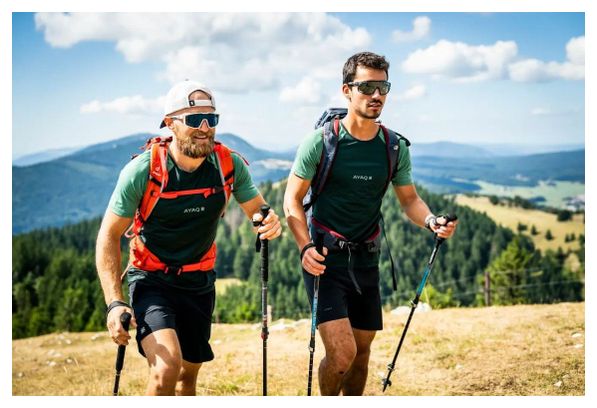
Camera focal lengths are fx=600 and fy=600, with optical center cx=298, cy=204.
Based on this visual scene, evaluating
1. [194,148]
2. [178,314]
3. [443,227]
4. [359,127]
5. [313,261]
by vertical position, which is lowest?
[178,314]

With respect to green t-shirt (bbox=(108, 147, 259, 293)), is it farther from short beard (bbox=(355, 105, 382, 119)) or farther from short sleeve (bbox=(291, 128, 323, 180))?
short beard (bbox=(355, 105, 382, 119))

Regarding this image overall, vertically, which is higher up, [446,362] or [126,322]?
[126,322]

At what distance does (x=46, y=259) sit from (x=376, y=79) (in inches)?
4629

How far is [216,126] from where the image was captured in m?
4.86

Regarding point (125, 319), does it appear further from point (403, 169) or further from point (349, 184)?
point (403, 169)

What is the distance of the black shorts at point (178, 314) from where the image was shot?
457cm

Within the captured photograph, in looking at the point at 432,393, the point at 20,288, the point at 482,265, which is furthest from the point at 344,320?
the point at 482,265

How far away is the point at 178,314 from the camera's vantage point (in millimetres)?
4887

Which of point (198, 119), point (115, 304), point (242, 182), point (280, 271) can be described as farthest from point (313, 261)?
point (280, 271)

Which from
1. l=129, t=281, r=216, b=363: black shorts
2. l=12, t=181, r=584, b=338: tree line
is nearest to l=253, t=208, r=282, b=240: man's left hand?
l=129, t=281, r=216, b=363: black shorts

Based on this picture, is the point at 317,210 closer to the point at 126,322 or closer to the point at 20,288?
the point at 126,322

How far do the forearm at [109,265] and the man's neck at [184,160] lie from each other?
2.46 ft

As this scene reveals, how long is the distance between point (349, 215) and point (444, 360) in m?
5.21

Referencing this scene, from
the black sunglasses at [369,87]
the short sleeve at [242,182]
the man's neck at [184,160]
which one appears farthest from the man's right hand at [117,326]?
the black sunglasses at [369,87]
